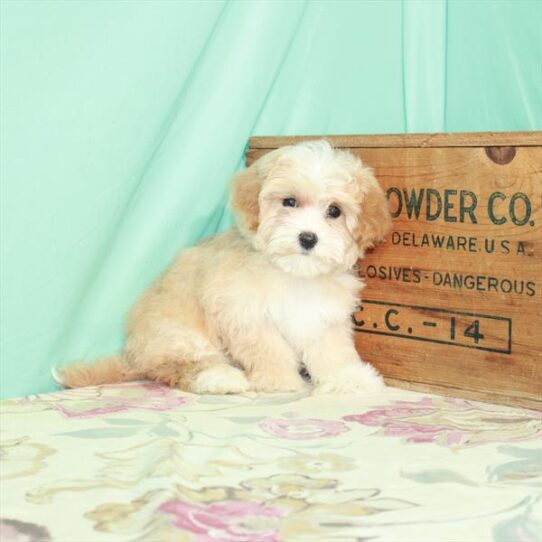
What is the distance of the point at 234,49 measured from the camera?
7.95ft

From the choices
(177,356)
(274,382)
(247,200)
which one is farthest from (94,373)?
(247,200)

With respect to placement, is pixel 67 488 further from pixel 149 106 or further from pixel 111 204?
pixel 149 106

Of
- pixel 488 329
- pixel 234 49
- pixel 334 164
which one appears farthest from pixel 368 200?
pixel 234 49

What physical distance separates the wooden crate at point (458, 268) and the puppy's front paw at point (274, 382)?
0.24 m

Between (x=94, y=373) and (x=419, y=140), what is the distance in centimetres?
90

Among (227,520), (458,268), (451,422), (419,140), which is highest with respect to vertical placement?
(419,140)

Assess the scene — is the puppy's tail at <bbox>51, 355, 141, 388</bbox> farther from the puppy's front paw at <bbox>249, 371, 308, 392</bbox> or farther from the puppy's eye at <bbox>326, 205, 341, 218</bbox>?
the puppy's eye at <bbox>326, 205, 341, 218</bbox>

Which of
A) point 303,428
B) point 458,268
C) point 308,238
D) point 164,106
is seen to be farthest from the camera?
point 164,106

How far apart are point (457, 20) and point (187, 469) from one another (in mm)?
1570

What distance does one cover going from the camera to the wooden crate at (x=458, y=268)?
6.81ft

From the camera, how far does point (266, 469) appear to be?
163cm

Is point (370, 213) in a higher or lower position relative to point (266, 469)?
higher

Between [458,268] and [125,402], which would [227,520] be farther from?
[458,268]

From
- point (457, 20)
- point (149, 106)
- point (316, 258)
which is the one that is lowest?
point (316, 258)
